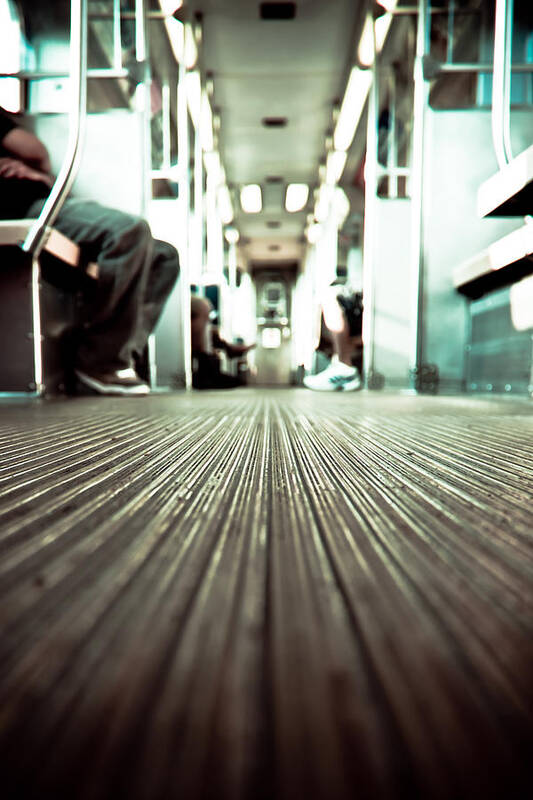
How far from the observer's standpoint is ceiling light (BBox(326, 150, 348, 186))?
5543mm

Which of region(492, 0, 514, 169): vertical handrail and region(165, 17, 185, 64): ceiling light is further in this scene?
region(165, 17, 185, 64): ceiling light

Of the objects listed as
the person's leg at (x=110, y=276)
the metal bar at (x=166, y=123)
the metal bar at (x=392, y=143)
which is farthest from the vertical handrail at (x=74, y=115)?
the metal bar at (x=392, y=143)

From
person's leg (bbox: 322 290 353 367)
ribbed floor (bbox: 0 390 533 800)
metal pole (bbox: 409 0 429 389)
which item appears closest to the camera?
ribbed floor (bbox: 0 390 533 800)

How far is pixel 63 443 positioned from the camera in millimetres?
644

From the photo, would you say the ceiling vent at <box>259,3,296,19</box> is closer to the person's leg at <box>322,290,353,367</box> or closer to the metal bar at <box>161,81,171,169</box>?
the metal bar at <box>161,81,171,169</box>

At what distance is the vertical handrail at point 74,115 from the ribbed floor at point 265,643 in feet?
3.89

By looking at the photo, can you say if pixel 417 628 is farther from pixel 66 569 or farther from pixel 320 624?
pixel 66 569

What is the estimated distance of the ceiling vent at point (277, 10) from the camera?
357 centimetres

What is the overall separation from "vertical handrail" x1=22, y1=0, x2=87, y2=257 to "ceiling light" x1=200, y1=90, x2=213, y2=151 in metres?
3.51

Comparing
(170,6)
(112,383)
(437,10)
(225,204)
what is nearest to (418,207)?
(437,10)

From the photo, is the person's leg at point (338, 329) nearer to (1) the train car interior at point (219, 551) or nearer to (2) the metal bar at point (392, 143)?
(2) the metal bar at point (392, 143)

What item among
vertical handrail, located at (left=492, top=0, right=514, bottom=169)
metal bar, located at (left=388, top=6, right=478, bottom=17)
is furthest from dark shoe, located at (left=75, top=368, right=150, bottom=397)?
metal bar, located at (left=388, top=6, right=478, bottom=17)

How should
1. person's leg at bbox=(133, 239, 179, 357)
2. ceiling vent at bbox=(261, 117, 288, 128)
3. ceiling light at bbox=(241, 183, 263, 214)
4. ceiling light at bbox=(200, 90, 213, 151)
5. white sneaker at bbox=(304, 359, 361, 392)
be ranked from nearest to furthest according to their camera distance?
person's leg at bbox=(133, 239, 179, 357), white sneaker at bbox=(304, 359, 361, 392), ceiling light at bbox=(200, 90, 213, 151), ceiling vent at bbox=(261, 117, 288, 128), ceiling light at bbox=(241, 183, 263, 214)

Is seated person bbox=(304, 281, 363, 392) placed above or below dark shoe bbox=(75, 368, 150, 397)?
above
